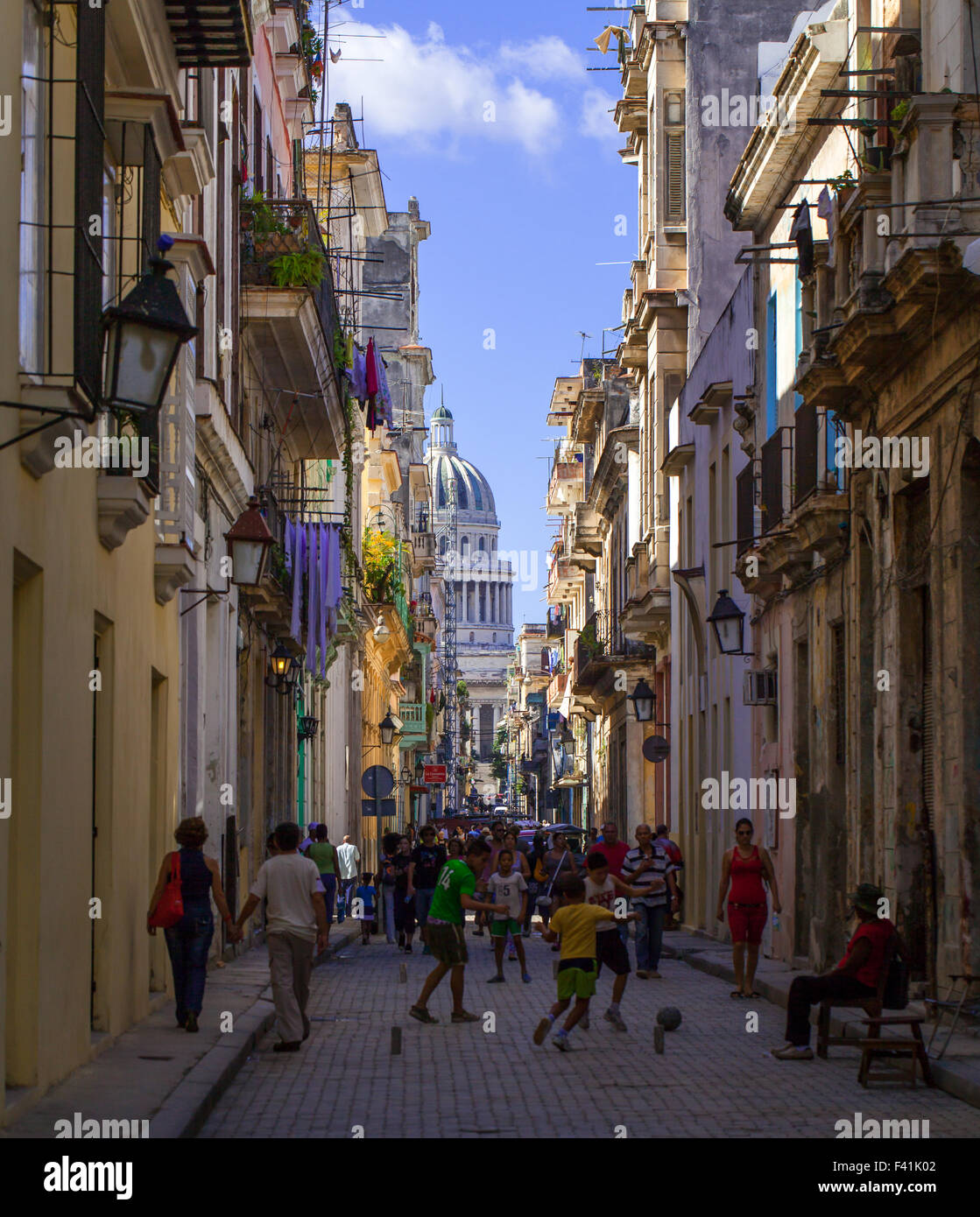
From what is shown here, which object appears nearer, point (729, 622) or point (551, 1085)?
point (551, 1085)

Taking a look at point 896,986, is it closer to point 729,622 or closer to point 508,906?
point 508,906

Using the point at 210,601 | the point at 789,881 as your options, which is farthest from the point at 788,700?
the point at 210,601

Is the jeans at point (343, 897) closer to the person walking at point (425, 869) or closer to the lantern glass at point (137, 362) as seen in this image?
the person walking at point (425, 869)

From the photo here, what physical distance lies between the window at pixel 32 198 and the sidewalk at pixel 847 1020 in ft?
20.4

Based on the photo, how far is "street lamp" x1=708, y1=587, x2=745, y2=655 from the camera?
919 inches

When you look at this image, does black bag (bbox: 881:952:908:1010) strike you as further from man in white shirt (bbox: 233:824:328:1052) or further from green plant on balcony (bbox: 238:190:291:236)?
green plant on balcony (bbox: 238:190:291:236)

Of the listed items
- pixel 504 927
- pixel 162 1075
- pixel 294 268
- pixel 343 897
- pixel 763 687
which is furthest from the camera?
pixel 343 897

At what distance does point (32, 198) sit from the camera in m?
10.2

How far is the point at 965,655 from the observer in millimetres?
14062

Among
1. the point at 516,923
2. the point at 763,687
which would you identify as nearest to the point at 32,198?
the point at 516,923

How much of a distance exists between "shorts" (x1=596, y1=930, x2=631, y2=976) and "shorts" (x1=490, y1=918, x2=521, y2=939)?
537 centimetres

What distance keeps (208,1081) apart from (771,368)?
46.9 ft

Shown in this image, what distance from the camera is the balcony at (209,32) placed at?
45.8ft
